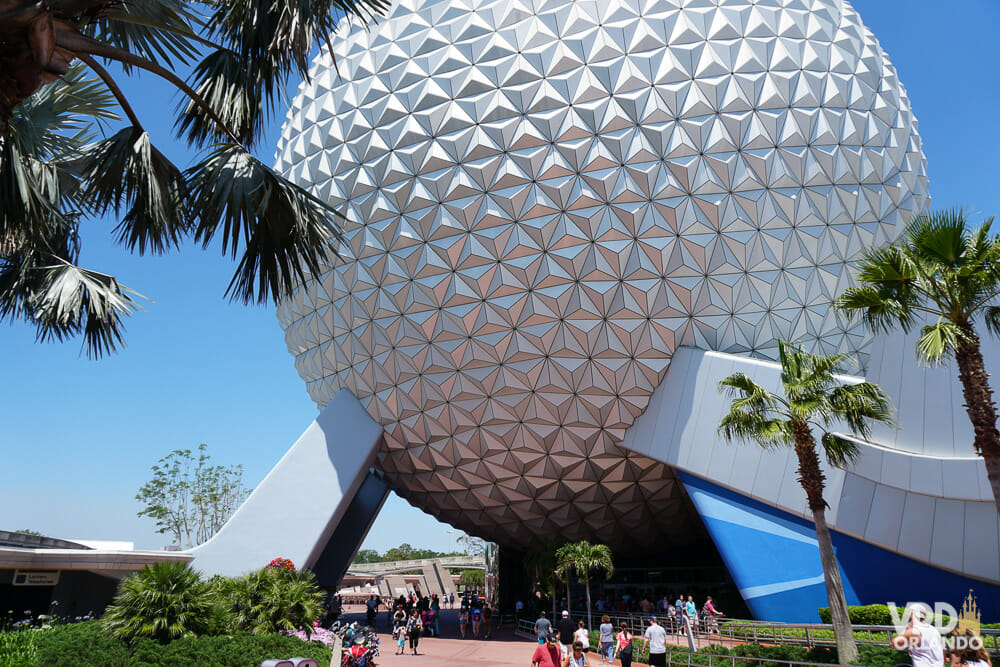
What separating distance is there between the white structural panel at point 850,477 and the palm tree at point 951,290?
5125 mm

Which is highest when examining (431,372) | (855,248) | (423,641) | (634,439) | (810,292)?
(855,248)

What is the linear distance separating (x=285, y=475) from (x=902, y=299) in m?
17.2

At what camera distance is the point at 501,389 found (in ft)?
67.8

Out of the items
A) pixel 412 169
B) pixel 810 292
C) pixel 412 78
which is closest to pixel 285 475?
pixel 412 169

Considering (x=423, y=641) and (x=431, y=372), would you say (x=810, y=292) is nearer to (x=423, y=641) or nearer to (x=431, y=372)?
(x=431, y=372)

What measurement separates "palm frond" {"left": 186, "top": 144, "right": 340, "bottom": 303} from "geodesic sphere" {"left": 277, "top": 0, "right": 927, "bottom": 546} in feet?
41.6

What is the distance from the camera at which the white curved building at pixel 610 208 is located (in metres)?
18.9

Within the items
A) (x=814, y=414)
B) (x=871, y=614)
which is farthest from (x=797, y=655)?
(x=814, y=414)

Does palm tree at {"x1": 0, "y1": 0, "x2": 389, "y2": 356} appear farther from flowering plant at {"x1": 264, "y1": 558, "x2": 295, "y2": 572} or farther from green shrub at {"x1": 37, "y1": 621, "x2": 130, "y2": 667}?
flowering plant at {"x1": 264, "y1": 558, "x2": 295, "y2": 572}

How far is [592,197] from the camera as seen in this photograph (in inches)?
746

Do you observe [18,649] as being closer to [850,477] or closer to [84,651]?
[84,651]

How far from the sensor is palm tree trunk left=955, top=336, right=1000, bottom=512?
868cm

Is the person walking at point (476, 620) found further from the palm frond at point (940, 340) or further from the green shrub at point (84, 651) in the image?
the palm frond at point (940, 340)

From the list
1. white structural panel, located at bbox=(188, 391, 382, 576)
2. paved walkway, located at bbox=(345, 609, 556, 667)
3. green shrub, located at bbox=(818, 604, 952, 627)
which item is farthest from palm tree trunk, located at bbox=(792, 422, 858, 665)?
white structural panel, located at bbox=(188, 391, 382, 576)
